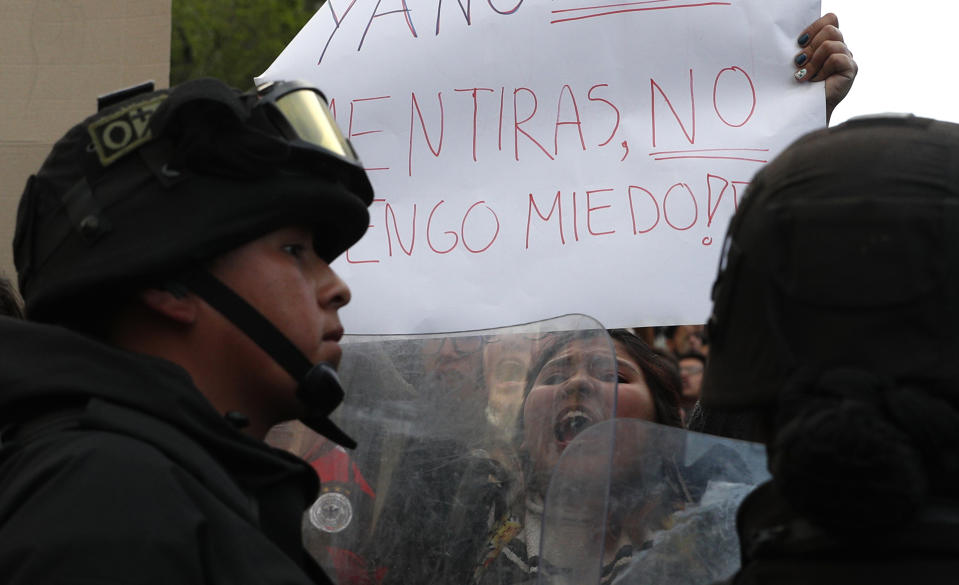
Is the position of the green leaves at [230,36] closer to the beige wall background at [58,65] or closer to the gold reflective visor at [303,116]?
the beige wall background at [58,65]

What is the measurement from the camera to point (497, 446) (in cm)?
221

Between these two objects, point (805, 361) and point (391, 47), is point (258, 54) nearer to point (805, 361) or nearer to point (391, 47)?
point (391, 47)

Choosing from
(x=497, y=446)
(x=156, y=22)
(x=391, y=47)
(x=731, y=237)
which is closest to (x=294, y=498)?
(x=497, y=446)

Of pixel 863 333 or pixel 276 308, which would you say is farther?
pixel 276 308

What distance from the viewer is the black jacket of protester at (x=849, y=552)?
3.90 feet

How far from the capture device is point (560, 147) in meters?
2.73

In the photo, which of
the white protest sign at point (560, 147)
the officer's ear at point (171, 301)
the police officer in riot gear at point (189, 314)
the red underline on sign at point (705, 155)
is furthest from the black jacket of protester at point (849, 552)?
the red underline on sign at point (705, 155)

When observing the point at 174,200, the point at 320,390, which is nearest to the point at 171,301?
the point at 174,200

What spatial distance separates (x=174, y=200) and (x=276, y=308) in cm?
23

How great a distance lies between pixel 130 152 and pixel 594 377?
94 cm

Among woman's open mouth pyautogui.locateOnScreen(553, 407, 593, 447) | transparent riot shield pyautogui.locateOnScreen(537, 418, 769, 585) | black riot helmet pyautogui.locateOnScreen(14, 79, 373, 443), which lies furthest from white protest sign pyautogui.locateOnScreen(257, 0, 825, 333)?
black riot helmet pyautogui.locateOnScreen(14, 79, 373, 443)

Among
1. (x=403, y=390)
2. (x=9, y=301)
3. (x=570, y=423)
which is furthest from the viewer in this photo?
(x=9, y=301)

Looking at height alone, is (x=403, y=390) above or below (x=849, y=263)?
below

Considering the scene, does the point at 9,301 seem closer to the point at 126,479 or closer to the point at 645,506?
the point at 126,479
